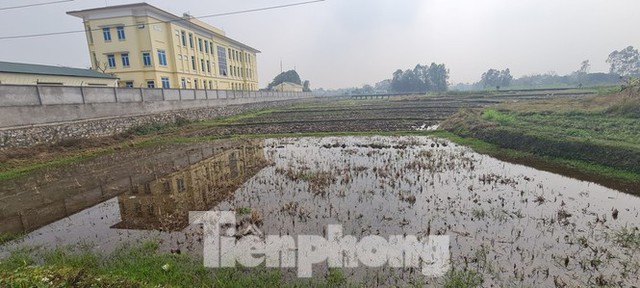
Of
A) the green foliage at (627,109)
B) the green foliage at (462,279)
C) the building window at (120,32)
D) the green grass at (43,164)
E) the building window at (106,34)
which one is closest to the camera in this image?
the green foliage at (462,279)

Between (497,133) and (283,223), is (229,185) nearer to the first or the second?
(283,223)

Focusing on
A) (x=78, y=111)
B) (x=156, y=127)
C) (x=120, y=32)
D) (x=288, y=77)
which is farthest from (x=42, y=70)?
(x=288, y=77)

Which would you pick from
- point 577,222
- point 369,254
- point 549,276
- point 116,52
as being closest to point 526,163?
point 577,222

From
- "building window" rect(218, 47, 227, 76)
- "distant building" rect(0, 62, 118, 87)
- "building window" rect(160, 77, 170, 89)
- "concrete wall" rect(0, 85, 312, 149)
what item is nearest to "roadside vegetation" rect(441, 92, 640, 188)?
"concrete wall" rect(0, 85, 312, 149)

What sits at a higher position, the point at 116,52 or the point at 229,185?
the point at 116,52

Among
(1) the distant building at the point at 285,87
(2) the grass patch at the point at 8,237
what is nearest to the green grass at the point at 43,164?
(2) the grass patch at the point at 8,237

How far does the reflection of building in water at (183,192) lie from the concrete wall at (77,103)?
29.7ft

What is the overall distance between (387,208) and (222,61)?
5269cm

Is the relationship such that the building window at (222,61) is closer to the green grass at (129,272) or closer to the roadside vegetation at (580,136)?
the roadside vegetation at (580,136)

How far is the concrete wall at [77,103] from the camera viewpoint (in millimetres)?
13375

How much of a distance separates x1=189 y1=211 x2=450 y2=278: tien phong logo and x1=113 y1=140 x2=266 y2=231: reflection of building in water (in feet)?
5.04

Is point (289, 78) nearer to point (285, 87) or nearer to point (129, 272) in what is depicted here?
point (285, 87)

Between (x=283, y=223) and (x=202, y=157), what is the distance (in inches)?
340

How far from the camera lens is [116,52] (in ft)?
115
